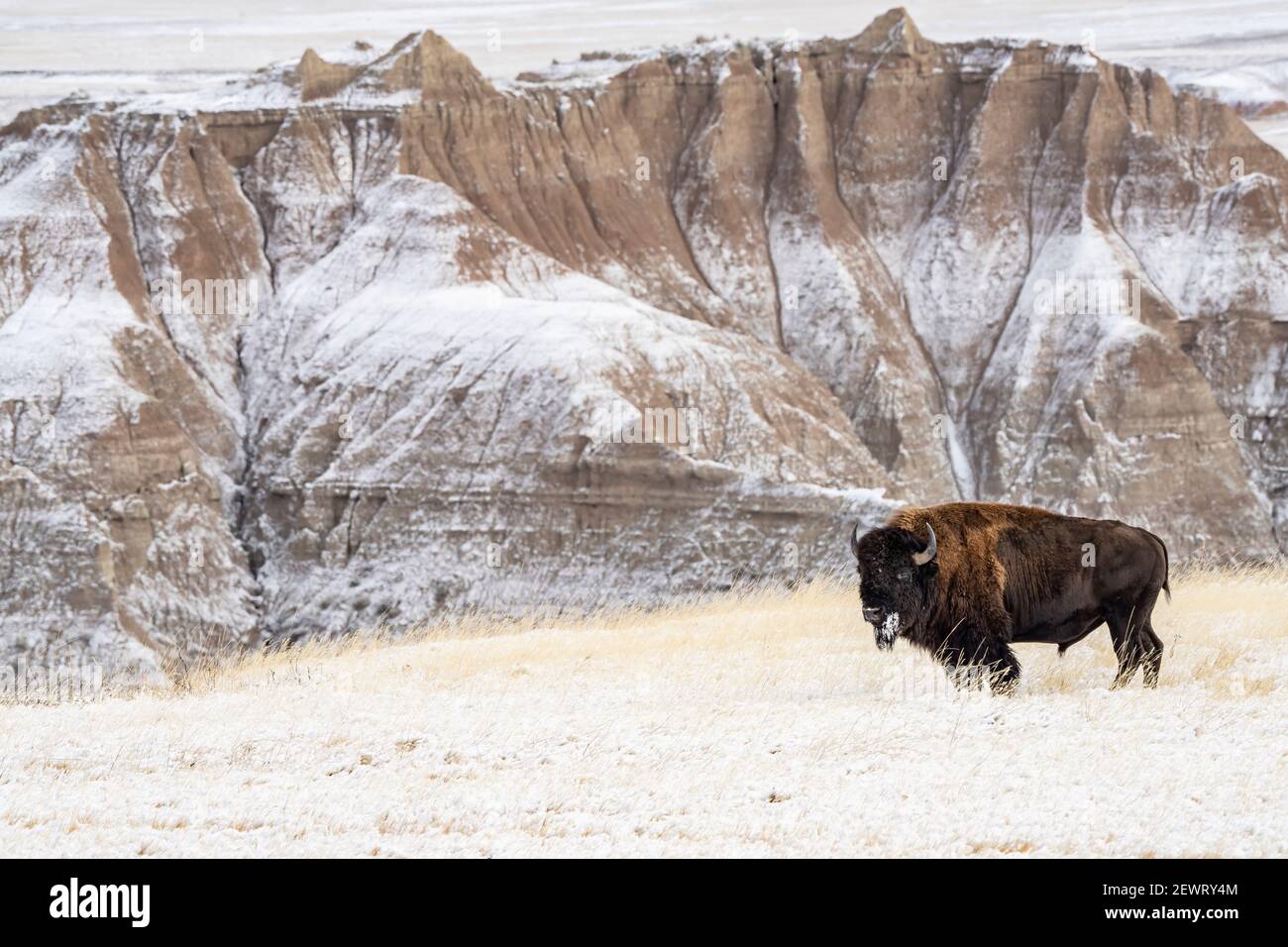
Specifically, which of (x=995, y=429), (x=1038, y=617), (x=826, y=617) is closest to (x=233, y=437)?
(x=995, y=429)

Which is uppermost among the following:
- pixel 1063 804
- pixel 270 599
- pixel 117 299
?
pixel 1063 804

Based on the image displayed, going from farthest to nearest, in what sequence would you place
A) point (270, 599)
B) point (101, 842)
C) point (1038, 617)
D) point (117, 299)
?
point (117, 299) → point (270, 599) → point (1038, 617) → point (101, 842)

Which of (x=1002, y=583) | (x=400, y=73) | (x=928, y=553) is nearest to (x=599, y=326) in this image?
(x=400, y=73)

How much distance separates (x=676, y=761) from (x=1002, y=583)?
3721 millimetres

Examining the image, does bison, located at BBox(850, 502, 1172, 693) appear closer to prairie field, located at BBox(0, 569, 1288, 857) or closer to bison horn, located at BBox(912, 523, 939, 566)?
bison horn, located at BBox(912, 523, 939, 566)

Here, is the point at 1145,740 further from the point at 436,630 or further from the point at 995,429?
the point at 995,429

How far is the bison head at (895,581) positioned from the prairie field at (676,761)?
0.48m

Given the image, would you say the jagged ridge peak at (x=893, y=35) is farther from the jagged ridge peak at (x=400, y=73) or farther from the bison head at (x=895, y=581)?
the bison head at (x=895, y=581)

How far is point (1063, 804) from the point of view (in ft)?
32.2

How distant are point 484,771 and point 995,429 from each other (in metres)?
69.5

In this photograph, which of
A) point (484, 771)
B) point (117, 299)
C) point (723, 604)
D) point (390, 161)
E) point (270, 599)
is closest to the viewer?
point (484, 771)

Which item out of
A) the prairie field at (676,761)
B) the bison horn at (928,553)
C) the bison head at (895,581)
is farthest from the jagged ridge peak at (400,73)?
the bison horn at (928,553)

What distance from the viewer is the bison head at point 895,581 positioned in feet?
43.2

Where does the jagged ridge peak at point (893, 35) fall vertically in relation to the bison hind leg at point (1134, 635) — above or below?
above
